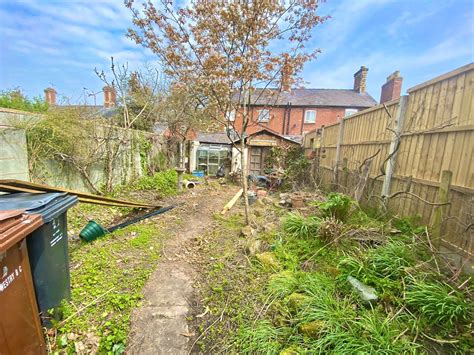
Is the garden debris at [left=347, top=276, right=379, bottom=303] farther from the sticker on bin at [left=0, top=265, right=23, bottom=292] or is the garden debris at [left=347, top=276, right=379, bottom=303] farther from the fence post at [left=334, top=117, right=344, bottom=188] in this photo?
the fence post at [left=334, top=117, right=344, bottom=188]

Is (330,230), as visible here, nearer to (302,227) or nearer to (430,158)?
(302,227)

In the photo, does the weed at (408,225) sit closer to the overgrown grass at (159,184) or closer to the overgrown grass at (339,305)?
the overgrown grass at (339,305)

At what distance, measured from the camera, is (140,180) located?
7.98 metres

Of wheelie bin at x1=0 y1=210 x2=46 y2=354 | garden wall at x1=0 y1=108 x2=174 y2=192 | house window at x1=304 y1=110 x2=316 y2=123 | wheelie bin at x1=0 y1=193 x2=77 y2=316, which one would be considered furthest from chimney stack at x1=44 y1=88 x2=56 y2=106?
house window at x1=304 y1=110 x2=316 y2=123

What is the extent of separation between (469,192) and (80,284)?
4.78m

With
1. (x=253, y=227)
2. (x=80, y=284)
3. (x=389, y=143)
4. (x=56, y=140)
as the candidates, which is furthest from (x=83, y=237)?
(x=389, y=143)

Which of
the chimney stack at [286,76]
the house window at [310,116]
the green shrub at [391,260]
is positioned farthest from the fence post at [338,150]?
the house window at [310,116]

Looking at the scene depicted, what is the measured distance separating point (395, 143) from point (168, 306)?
444cm

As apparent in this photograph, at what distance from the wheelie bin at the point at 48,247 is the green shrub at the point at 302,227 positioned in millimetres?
3148

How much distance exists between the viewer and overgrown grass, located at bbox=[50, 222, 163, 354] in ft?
6.27

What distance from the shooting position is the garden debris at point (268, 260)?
2.91 m

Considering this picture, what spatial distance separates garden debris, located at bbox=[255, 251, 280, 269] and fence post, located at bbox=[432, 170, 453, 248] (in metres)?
2.18

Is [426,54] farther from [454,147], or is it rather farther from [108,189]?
[108,189]

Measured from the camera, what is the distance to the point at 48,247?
5.93 feet
